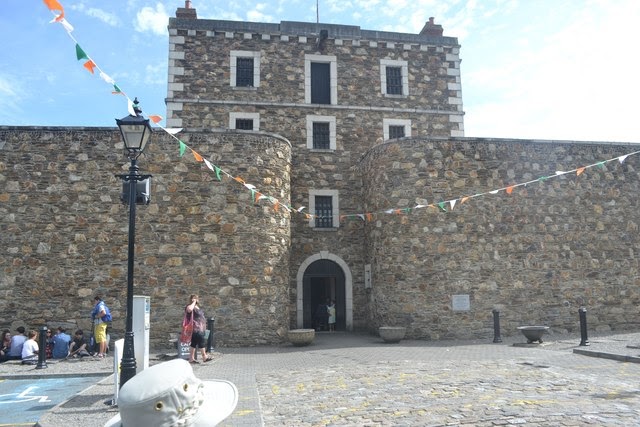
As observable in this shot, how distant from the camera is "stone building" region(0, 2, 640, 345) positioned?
13.0m

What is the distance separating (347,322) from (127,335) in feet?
34.7

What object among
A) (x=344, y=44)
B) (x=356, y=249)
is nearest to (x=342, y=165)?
(x=356, y=249)

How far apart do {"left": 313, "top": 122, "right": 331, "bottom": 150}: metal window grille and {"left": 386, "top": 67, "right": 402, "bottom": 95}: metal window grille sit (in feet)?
9.49

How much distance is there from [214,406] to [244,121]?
1573 cm

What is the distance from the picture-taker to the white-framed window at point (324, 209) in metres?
16.7

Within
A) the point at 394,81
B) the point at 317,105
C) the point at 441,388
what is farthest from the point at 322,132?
the point at 441,388

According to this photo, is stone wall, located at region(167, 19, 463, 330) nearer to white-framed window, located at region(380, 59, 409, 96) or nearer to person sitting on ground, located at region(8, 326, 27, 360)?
white-framed window, located at region(380, 59, 409, 96)

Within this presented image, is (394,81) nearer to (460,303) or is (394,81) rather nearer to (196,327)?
(460,303)

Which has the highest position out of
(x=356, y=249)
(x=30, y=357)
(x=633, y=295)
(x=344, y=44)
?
(x=344, y=44)

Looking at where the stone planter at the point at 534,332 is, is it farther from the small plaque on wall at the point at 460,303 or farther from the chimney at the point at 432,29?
the chimney at the point at 432,29

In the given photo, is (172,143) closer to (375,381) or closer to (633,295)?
(375,381)

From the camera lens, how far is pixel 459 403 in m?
6.14

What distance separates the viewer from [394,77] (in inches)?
727

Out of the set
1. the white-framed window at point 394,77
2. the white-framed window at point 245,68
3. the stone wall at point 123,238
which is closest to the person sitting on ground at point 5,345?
the stone wall at point 123,238
